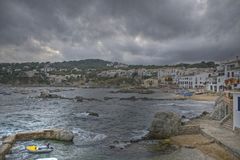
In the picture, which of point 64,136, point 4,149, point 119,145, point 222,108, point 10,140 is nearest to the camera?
point 4,149

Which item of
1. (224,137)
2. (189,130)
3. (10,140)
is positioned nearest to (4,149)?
(10,140)

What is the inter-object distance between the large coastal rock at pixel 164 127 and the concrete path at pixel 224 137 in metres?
3.02

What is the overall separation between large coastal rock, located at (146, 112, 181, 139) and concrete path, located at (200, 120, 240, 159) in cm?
302

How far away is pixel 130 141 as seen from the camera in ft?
85.8

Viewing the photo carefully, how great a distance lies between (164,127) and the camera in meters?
26.6

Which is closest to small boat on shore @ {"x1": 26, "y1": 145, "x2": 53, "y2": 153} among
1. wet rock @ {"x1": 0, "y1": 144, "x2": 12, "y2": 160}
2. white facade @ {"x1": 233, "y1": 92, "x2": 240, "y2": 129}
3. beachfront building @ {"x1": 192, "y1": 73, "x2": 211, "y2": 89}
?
wet rock @ {"x1": 0, "y1": 144, "x2": 12, "y2": 160}

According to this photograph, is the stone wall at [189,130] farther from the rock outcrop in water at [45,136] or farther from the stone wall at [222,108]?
the rock outcrop in water at [45,136]

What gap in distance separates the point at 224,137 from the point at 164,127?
643cm

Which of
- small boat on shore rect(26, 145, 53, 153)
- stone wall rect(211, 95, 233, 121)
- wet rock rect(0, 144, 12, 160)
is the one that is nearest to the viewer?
wet rock rect(0, 144, 12, 160)

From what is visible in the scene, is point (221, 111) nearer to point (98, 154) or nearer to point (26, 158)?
point (98, 154)

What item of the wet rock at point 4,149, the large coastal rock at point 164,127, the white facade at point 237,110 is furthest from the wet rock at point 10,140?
the white facade at point 237,110

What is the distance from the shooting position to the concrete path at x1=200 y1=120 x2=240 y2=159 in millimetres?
18683

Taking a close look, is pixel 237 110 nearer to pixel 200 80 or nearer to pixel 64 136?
pixel 64 136

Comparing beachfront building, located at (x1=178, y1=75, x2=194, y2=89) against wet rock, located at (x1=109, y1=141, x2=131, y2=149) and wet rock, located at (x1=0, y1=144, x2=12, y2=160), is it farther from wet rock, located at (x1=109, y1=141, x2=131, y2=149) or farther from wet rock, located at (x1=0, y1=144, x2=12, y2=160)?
wet rock, located at (x1=0, y1=144, x2=12, y2=160)
